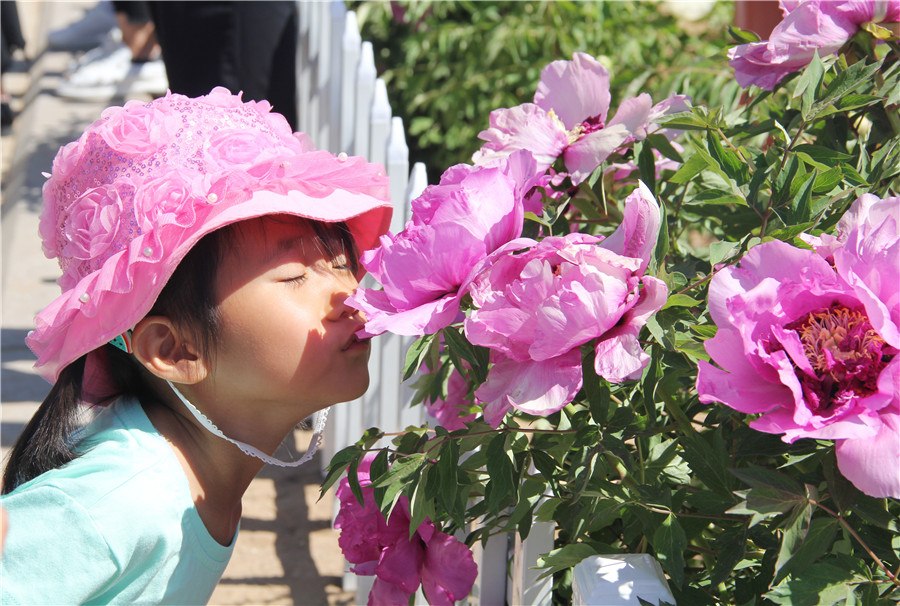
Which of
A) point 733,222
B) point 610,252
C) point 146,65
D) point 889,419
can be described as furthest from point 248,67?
point 146,65

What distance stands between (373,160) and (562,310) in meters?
1.53

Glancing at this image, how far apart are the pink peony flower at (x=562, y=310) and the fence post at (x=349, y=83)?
Answer: 5.86 feet

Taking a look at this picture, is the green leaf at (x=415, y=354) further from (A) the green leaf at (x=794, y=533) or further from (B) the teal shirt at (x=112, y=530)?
(B) the teal shirt at (x=112, y=530)

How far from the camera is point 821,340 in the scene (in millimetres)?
743

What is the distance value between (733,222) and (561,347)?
0.50 m

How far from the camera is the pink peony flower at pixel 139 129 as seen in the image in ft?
4.41

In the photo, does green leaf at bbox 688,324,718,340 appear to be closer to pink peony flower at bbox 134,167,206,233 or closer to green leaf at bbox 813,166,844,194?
green leaf at bbox 813,166,844,194

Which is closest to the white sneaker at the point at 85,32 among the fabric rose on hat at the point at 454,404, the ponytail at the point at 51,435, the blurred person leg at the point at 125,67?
the blurred person leg at the point at 125,67

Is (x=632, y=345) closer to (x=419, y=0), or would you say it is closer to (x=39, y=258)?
(x=39, y=258)

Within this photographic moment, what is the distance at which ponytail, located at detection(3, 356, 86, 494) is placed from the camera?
57.6 inches

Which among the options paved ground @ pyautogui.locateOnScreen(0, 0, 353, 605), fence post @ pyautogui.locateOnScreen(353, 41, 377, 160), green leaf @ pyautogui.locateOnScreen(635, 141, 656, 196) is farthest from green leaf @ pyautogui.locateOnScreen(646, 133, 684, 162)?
fence post @ pyautogui.locateOnScreen(353, 41, 377, 160)

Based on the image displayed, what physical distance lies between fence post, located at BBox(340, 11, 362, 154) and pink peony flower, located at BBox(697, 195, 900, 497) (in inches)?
76.4

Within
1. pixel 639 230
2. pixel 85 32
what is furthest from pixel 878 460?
pixel 85 32

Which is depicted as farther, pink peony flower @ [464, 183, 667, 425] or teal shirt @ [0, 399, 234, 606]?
teal shirt @ [0, 399, 234, 606]
